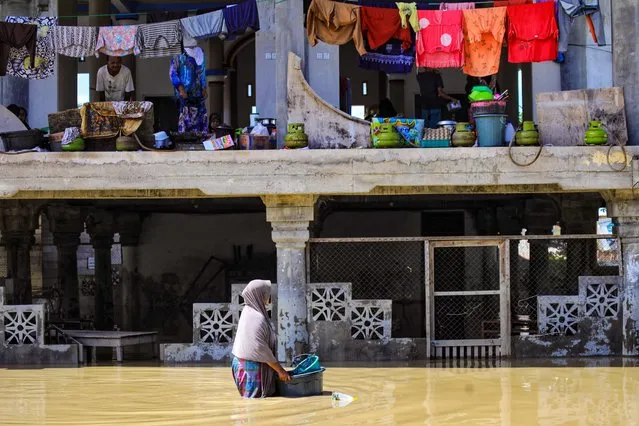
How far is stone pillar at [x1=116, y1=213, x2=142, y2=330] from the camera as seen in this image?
67.6ft

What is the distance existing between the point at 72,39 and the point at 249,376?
651 cm

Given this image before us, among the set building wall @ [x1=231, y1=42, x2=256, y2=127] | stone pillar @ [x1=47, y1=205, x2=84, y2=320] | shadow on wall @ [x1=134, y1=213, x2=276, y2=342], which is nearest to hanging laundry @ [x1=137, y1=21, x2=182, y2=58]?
stone pillar @ [x1=47, y1=205, x2=84, y2=320]

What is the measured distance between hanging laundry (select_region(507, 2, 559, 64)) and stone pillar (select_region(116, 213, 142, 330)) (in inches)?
367

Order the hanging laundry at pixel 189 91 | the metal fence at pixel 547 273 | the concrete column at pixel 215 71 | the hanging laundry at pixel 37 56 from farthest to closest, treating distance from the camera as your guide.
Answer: the concrete column at pixel 215 71 → the metal fence at pixel 547 273 → the hanging laundry at pixel 189 91 → the hanging laundry at pixel 37 56

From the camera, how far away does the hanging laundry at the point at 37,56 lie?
47.4 feet

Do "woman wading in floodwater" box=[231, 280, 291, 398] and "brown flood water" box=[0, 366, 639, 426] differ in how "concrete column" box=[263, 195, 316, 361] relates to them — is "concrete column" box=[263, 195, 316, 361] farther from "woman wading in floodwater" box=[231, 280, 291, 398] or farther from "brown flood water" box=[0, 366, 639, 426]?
"woman wading in floodwater" box=[231, 280, 291, 398]

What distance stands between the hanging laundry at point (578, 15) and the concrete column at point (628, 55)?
20 centimetres

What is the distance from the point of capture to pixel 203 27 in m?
14.5

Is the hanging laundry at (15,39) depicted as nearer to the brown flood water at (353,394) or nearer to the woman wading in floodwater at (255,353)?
the brown flood water at (353,394)

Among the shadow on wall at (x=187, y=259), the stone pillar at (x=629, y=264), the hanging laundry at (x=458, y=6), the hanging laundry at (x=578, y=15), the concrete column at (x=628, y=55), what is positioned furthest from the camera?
the shadow on wall at (x=187, y=259)

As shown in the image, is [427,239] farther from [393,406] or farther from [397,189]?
[393,406]

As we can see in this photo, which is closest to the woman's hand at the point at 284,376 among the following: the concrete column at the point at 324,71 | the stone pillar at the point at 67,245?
the concrete column at the point at 324,71

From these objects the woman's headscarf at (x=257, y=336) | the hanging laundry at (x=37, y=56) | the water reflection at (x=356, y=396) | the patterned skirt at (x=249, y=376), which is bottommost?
the water reflection at (x=356, y=396)

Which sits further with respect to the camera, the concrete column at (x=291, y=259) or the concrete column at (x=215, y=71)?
the concrete column at (x=215, y=71)
